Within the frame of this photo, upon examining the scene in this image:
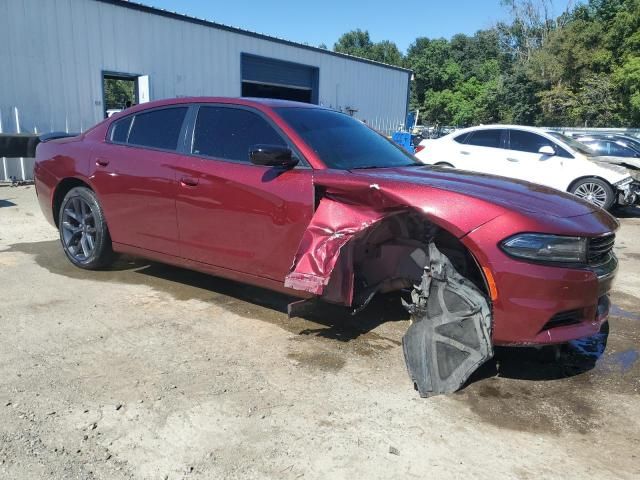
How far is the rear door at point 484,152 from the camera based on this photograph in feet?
33.6

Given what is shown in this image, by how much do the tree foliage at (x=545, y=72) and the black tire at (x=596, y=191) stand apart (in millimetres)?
26121

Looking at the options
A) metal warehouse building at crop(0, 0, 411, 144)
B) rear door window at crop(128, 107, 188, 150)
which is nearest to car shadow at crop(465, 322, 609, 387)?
rear door window at crop(128, 107, 188, 150)

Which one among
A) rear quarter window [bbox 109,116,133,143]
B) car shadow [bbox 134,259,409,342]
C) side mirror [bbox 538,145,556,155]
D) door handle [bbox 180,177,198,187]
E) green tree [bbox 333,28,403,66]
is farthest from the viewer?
green tree [bbox 333,28,403,66]

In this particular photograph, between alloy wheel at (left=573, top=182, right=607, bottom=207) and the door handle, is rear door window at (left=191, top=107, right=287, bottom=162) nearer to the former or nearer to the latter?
the door handle

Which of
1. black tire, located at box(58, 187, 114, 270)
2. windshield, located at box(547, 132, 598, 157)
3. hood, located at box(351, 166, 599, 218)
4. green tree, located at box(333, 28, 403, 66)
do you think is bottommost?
black tire, located at box(58, 187, 114, 270)

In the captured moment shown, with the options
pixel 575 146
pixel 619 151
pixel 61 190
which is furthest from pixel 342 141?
pixel 619 151

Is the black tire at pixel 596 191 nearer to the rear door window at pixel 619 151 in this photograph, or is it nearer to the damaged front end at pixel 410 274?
the rear door window at pixel 619 151

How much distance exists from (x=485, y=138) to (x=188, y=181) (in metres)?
7.99

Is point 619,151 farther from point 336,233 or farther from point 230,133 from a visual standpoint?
point 336,233

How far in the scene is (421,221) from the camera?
3531mm

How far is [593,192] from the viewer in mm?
9742

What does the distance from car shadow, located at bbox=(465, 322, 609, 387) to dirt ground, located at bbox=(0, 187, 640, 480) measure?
0.01 meters

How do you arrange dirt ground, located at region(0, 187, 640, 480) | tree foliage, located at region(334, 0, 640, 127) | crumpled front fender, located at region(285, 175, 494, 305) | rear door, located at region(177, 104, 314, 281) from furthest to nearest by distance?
1. tree foliage, located at region(334, 0, 640, 127)
2. rear door, located at region(177, 104, 314, 281)
3. crumpled front fender, located at region(285, 175, 494, 305)
4. dirt ground, located at region(0, 187, 640, 480)

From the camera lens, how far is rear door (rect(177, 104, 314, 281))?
3.58 m
